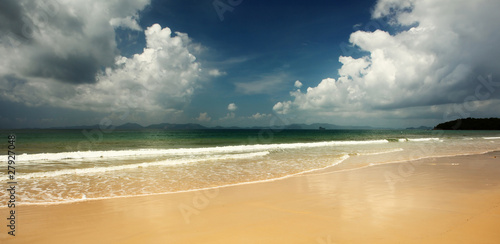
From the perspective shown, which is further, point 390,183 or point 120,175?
point 120,175

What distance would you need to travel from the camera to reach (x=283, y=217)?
16.0 ft

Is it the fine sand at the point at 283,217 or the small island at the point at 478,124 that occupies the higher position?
the small island at the point at 478,124

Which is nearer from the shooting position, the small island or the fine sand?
the fine sand

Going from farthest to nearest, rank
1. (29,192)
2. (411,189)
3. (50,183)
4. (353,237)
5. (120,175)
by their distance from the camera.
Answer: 1. (120,175)
2. (50,183)
3. (29,192)
4. (411,189)
5. (353,237)

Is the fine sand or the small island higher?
the small island

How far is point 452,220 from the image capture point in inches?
176

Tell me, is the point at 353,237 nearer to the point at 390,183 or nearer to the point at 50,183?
the point at 390,183

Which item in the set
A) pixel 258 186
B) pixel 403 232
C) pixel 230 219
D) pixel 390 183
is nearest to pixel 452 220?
pixel 403 232

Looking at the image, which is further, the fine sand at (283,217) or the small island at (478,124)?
the small island at (478,124)

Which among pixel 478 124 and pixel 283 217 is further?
pixel 478 124

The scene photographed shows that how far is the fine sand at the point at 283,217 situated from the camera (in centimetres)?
396

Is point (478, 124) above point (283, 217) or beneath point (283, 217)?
above

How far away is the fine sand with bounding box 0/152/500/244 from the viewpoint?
3965 millimetres

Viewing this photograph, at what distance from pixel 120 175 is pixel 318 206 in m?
9.43
